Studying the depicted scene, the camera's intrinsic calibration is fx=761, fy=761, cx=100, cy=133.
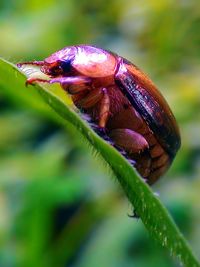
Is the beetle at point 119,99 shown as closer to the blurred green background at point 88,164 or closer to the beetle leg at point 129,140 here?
the beetle leg at point 129,140

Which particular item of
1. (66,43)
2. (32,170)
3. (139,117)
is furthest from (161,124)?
(66,43)

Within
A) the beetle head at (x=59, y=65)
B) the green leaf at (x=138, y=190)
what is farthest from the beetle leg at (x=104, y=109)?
the green leaf at (x=138, y=190)

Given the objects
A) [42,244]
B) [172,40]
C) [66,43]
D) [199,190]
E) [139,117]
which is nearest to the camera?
[139,117]

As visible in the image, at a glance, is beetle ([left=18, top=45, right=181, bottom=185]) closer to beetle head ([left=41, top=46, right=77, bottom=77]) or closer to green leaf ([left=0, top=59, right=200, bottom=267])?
beetle head ([left=41, top=46, right=77, bottom=77])

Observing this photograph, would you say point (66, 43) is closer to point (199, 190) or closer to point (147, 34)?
point (147, 34)

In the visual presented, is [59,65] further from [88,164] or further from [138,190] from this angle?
[88,164]

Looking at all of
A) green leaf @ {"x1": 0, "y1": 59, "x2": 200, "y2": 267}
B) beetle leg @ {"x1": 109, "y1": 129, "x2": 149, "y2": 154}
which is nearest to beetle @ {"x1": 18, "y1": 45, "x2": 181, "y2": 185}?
beetle leg @ {"x1": 109, "y1": 129, "x2": 149, "y2": 154}

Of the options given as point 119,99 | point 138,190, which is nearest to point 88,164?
point 119,99
